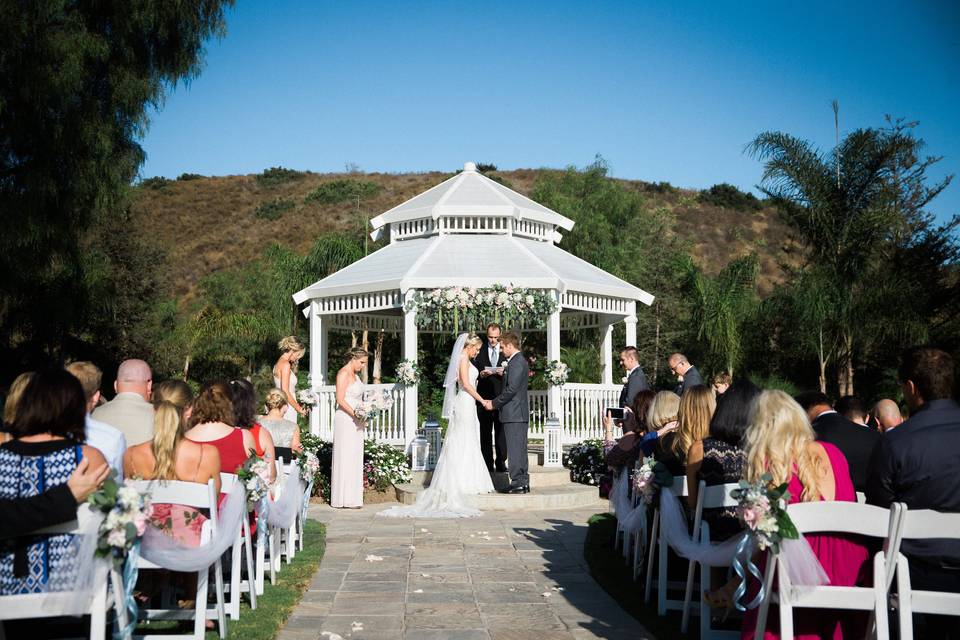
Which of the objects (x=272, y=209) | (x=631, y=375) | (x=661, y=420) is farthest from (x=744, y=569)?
(x=272, y=209)

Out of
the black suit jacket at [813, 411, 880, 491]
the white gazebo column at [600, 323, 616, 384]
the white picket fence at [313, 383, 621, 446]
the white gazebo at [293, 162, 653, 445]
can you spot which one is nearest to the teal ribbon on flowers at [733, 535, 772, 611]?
the black suit jacket at [813, 411, 880, 491]

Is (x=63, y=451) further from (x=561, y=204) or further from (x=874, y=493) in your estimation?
(x=561, y=204)

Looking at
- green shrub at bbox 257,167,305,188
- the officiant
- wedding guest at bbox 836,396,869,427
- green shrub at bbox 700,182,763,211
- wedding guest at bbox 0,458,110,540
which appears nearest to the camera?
wedding guest at bbox 0,458,110,540

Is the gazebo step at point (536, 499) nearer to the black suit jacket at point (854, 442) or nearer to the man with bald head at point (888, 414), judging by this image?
the man with bald head at point (888, 414)

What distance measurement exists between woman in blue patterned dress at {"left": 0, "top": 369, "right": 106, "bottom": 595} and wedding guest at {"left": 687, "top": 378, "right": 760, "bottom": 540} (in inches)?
131

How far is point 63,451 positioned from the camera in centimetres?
389

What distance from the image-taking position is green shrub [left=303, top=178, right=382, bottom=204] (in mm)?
62438

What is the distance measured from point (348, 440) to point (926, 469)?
801 centimetres

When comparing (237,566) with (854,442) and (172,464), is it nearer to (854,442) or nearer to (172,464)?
(172,464)

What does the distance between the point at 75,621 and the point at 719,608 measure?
11.6 feet

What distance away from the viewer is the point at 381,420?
14625 millimetres

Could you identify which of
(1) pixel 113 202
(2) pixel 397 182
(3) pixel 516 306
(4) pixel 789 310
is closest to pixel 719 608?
(3) pixel 516 306

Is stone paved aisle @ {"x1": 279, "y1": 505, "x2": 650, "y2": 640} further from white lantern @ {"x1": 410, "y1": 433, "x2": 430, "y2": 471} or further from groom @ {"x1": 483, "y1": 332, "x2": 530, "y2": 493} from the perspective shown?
white lantern @ {"x1": 410, "y1": 433, "x2": 430, "y2": 471}

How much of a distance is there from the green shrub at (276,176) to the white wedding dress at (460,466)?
2445 inches
